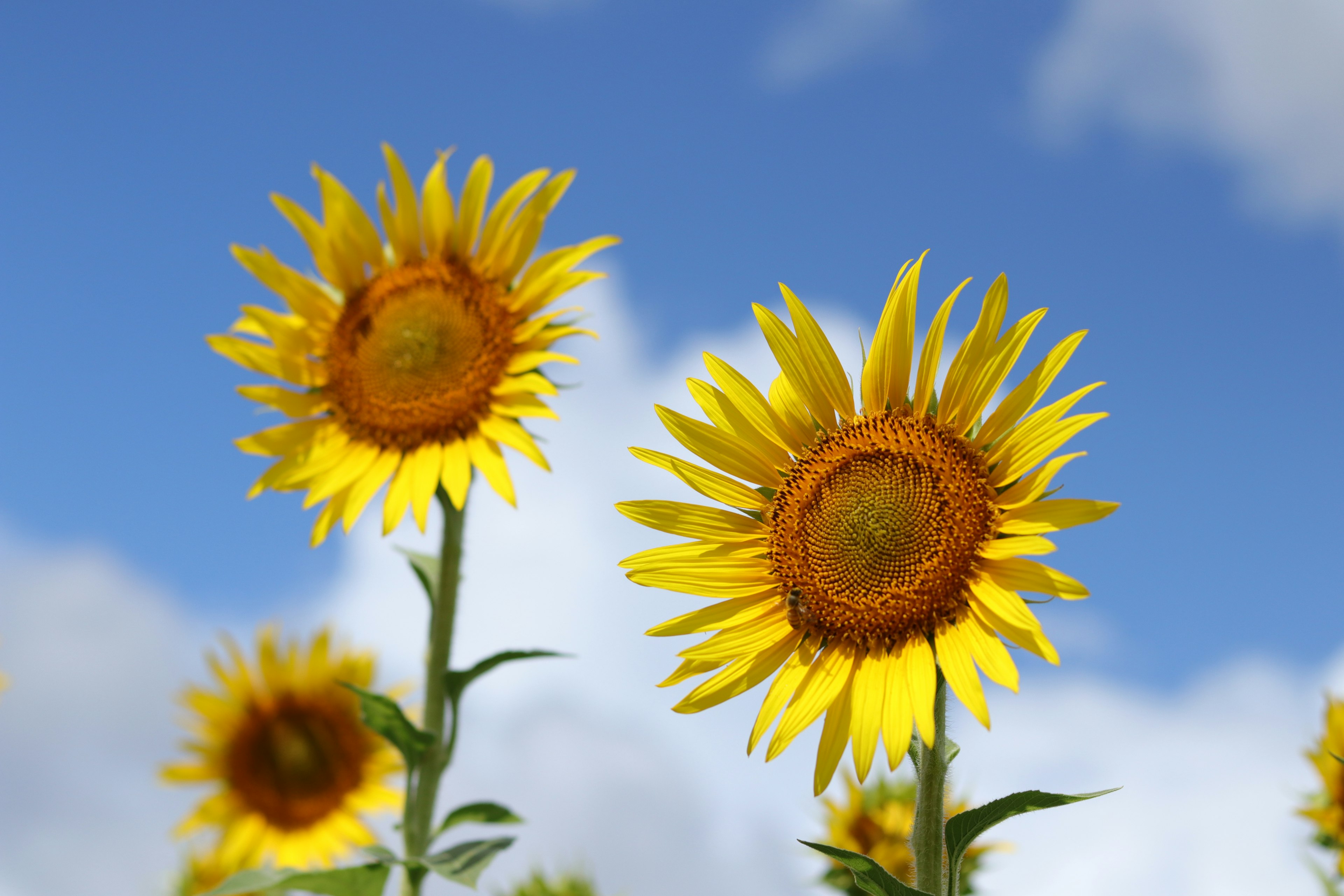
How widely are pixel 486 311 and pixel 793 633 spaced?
2.38 m

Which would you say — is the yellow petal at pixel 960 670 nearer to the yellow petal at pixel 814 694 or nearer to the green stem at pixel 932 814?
the green stem at pixel 932 814

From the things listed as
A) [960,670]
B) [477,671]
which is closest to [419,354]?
[477,671]

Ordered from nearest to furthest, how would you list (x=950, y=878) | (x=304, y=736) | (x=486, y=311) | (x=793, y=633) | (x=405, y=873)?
(x=950, y=878) → (x=793, y=633) → (x=405, y=873) → (x=486, y=311) → (x=304, y=736)

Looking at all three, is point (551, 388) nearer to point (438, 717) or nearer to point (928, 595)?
point (438, 717)

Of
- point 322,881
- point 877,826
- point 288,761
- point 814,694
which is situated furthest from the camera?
point 288,761

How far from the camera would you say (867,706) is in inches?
123

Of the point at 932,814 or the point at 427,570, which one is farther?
the point at 427,570

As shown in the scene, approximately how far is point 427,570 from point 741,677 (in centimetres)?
190

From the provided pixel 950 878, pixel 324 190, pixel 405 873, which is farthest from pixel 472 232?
pixel 950 878

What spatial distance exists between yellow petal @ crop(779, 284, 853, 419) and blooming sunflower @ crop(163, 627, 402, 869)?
440cm

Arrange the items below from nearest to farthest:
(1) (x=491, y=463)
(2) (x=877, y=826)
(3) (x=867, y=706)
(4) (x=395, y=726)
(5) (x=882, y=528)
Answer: (3) (x=867, y=706), (5) (x=882, y=528), (4) (x=395, y=726), (1) (x=491, y=463), (2) (x=877, y=826)

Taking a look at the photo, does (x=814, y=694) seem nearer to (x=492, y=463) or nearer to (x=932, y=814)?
(x=932, y=814)

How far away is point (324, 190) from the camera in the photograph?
5.28m

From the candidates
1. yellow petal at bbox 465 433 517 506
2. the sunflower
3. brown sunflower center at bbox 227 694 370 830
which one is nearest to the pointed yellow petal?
yellow petal at bbox 465 433 517 506
